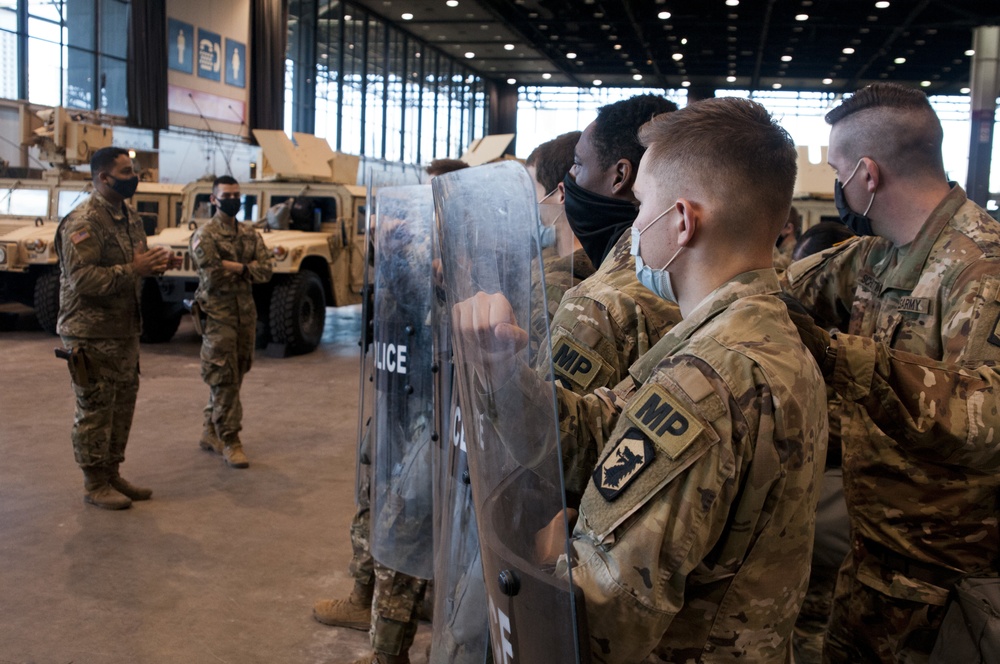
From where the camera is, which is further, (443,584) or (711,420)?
(443,584)

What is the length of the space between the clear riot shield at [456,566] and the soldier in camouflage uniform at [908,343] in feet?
2.48

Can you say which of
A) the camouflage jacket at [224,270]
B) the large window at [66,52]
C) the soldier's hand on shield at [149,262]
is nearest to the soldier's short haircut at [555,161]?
the soldier's hand on shield at [149,262]

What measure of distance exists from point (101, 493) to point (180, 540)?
0.61 m

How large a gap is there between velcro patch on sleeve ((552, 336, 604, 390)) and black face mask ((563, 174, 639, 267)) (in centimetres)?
36

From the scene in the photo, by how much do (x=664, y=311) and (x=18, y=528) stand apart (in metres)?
3.39

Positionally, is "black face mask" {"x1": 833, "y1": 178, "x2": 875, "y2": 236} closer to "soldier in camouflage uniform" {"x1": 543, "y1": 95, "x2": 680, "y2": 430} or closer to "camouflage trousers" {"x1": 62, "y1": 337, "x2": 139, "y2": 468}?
"soldier in camouflage uniform" {"x1": 543, "y1": 95, "x2": 680, "y2": 430}

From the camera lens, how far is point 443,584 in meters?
1.45

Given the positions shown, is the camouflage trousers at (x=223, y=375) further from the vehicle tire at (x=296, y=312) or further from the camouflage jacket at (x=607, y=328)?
the camouflage jacket at (x=607, y=328)

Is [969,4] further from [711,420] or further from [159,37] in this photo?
[711,420]

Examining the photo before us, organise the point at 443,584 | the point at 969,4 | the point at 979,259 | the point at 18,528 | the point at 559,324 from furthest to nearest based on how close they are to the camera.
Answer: the point at 969,4 < the point at 18,528 < the point at 979,259 < the point at 559,324 < the point at 443,584

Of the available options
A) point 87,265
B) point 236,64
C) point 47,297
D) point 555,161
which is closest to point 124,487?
point 87,265

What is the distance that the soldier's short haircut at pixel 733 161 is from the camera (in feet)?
3.78

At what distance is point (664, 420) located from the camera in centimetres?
100

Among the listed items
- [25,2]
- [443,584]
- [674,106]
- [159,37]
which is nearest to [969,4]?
[159,37]
